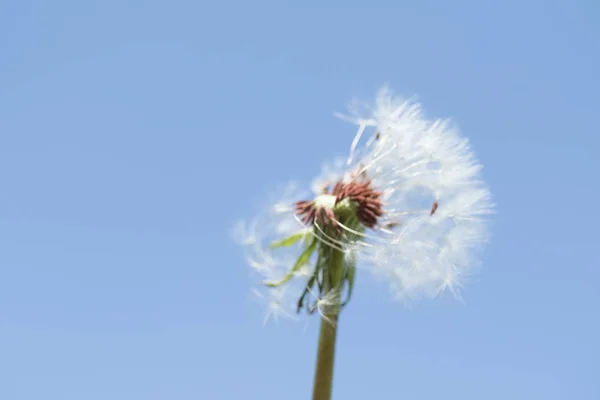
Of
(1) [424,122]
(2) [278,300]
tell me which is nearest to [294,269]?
(2) [278,300]

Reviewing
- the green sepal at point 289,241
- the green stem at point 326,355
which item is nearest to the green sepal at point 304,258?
the green sepal at point 289,241

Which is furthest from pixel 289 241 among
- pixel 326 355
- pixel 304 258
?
pixel 326 355

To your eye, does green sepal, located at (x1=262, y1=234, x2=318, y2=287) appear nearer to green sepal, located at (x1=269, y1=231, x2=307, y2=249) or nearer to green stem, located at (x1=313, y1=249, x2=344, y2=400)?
green sepal, located at (x1=269, y1=231, x2=307, y2=249)

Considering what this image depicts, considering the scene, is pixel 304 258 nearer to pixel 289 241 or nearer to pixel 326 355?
pixel 289 241

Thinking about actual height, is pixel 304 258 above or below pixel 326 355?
above

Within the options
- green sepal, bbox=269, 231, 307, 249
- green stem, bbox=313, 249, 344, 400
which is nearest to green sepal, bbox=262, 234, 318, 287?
green sepal, bbox=269, 231, 307, 249

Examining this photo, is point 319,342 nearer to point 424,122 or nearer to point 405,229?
point 405,229

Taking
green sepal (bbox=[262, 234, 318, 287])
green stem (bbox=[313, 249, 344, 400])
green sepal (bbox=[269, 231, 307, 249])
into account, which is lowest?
green stem (bbox=[313, 249, 344, 400])

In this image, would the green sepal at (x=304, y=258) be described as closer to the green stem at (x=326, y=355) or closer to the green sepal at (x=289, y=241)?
the green sepal at (x=289, y=241)
